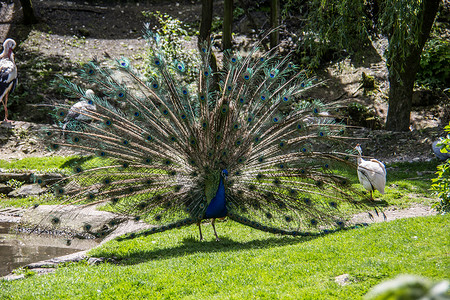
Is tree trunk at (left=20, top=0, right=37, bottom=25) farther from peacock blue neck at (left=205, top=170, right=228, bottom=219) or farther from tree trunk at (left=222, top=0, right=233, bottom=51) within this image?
peacock blue neck at (left=205, top=170, right=228, bottom=219)

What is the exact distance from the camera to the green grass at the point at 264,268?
4961 millimetres

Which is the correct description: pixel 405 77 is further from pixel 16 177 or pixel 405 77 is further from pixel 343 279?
pixel 16 177

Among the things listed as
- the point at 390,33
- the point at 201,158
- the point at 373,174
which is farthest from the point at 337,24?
the point at 201,158

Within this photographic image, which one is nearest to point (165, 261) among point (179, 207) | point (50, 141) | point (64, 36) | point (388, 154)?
point (179, 207)

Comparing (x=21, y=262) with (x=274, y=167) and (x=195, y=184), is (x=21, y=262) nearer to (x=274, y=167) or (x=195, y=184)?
(x=195, y=184)

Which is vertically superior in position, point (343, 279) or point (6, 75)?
point (6, 75)

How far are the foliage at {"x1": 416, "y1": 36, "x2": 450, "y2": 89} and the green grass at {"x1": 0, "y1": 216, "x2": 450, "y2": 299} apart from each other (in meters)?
10.9

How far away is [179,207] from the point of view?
7.25m

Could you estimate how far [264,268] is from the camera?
5.75 metres

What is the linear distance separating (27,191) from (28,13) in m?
11.2

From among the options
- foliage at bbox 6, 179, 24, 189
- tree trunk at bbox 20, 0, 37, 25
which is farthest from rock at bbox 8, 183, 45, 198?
tree trunk at bbox 20, 0, 37, 25

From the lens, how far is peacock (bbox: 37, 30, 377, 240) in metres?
7.08

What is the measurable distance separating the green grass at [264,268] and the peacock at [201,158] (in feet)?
1.69

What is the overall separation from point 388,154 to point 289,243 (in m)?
6.55
